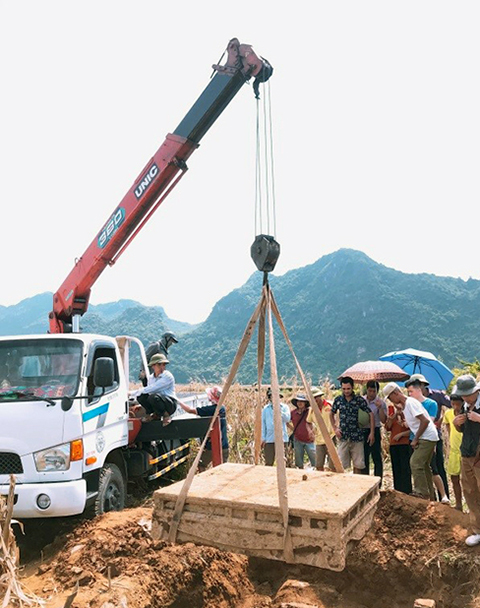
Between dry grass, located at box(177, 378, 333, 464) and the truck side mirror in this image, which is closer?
the truck side mirror

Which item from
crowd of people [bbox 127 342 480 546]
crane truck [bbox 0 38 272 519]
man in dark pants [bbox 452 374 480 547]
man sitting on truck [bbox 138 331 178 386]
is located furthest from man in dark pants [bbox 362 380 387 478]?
man sitting on truck [bbox 138 331 178 386]

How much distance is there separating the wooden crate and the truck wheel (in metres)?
1.97

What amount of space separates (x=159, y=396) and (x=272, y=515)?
3.83 meters

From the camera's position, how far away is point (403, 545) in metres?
5.95

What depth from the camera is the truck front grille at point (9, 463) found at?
5535mm

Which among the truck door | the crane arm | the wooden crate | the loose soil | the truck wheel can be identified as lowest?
the loose soil

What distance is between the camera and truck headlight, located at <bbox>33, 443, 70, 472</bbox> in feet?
18.0

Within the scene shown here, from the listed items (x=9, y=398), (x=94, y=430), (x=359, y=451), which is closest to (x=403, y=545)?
(x=359, y=451)

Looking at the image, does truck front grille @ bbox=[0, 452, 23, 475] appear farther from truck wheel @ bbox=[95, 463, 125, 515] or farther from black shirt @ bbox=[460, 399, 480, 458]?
black shirt @ bbox=[460, 399, 480, 458]

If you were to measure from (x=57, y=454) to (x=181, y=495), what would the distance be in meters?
1.97

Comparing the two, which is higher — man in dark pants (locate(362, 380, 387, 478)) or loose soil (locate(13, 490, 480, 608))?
man in dark pants (locate(362, 380, 387, 478))

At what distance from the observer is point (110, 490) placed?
6465mm

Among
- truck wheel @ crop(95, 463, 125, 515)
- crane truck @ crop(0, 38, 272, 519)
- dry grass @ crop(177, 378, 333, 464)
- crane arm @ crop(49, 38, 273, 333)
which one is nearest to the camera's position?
crane truck @ crop(0, 38, 272, 519)

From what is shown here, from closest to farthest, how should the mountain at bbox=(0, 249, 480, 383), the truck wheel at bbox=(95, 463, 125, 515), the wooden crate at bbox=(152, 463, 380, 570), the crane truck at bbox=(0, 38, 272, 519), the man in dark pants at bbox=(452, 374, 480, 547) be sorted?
the wooden crate at bbox=(152, 463, 380, 570) → the crane truck at bbox=(0, 38, 272, 519) → the man in dark pants at bbox=(452, 374, 480, 547) → the truck wheel at bbox=(95, 463, 125, 515) → the mountain at bbox=(0, 249, 480, 383)
